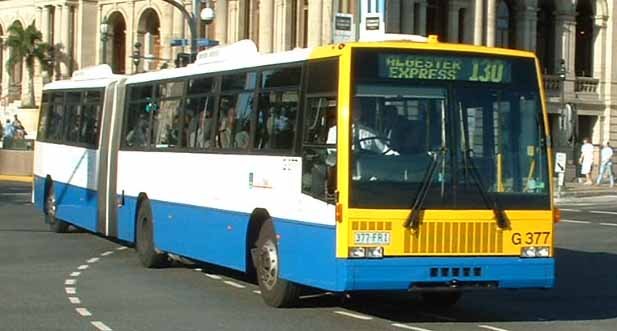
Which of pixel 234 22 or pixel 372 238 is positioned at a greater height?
pixel 234 22

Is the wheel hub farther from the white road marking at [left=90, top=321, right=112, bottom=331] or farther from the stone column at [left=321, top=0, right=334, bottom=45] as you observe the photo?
the stone column at [left=321, top=0, right=334, bottom=45]

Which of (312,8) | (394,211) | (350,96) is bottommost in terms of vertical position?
(394,211)

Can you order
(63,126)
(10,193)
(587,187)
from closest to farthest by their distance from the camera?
(63,126) < (10,193) < (587,187)

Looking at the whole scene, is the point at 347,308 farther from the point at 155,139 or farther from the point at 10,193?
the point at 10,193

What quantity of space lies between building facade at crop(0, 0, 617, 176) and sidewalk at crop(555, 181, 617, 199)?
394 inches

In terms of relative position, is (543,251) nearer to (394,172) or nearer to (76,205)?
(394,172)

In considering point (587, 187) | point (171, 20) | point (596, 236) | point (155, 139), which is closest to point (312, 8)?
point (171, 20)

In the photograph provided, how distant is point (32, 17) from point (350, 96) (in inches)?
3114

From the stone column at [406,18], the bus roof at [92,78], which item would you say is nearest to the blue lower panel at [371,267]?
the bus roof at [92,78]

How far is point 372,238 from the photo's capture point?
38.4 feet

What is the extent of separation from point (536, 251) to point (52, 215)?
1322 centimetres

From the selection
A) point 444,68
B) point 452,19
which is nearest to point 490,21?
point 452,19

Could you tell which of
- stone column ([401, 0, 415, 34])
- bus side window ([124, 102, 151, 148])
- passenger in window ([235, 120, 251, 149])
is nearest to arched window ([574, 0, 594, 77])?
stone column ([401, 0, 415, 34])

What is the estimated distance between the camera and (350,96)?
39.0 feet
